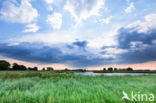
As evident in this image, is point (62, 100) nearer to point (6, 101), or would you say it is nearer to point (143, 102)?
point (6, 101)

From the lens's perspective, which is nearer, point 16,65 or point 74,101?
point 74,101

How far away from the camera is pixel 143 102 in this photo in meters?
2.49

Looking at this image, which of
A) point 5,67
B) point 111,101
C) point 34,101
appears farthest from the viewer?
point 5,67

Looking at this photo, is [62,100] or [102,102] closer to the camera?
[102,102]

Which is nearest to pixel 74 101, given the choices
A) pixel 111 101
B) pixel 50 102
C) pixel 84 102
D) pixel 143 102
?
pixel 84 102

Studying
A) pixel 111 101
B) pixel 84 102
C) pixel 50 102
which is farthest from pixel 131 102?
pixel 50 102

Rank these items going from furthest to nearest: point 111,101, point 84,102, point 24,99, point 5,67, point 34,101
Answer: point 5,67 < point 24,99 < point 34,101 < point 111,101 < point 84,102

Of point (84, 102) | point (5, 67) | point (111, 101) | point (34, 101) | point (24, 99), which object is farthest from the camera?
point (5, 67)

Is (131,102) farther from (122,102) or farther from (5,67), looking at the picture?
(5,67)

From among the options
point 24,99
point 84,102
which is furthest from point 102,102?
point 24,99

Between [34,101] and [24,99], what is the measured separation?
1.44 feet

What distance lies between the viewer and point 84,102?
236cm

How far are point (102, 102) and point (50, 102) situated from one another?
132 centimetres

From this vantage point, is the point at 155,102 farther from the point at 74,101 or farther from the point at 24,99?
the point at 24,99
